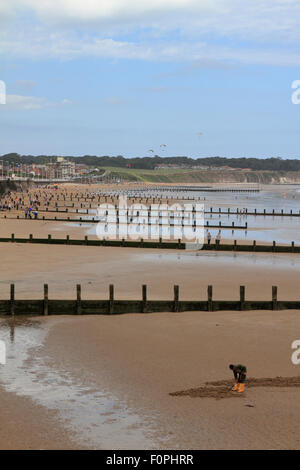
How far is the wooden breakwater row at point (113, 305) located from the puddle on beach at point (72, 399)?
143 inches

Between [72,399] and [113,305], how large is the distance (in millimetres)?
10012

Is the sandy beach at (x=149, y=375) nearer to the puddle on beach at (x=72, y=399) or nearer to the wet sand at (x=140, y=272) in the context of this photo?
the puddle on beach at (x=72, y=399)

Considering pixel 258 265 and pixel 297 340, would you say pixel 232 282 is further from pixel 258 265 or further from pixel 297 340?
pixel 297 340

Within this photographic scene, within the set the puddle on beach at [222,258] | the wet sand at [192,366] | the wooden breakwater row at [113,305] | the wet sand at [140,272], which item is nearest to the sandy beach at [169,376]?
the wet sand at [192,366]

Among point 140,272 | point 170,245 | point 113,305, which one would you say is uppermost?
point 170,245

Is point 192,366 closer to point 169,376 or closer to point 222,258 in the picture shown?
point 169,376

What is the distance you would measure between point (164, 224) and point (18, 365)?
6017 cm

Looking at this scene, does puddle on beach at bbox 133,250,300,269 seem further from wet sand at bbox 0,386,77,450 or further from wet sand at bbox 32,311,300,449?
wet sand at bbox 0,386,77,450

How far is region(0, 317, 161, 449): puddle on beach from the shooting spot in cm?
1416

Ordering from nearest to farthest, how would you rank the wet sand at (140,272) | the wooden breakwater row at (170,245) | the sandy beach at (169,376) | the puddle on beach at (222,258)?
the sandy beach at (169,376)
the wet sand at (140,272)
the puddle on beach at (222,258)
the wooden breakwater row at (170,245)

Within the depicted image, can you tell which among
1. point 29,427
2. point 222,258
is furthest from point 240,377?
point 222,258

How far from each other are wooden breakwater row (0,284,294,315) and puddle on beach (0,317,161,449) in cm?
363

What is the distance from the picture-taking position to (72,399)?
649 inches

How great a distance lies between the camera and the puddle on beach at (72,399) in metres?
14.2
